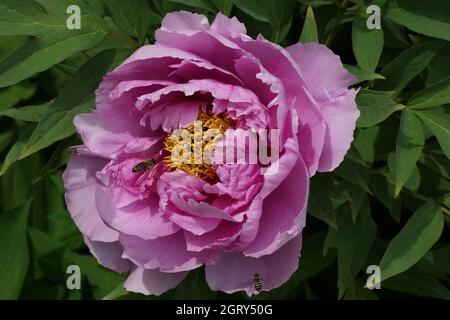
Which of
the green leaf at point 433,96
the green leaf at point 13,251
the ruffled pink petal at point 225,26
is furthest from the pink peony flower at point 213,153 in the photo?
the green leaf at point 13,251

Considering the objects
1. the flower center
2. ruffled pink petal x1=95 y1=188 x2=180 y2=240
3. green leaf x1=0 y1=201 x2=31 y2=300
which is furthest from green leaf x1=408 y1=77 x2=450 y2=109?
green leaf x1=0 y1=201 x2=31 y2=300

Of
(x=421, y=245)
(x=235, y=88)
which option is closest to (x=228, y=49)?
(x=235, y=88)

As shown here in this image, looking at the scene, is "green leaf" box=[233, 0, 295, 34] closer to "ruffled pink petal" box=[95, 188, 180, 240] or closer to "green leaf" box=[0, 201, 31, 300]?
"ruffled pink petal" box=[95, 188, 180, 240]

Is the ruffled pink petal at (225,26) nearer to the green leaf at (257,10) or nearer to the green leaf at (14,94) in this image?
the green leaf at (257,10)

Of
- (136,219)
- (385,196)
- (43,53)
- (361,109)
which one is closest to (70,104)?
(43,53)

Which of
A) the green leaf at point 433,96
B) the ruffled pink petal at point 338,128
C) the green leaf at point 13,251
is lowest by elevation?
the green leaf at point 13,251

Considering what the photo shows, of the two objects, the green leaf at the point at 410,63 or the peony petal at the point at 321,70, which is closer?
the peony petal at the point at 321,70
